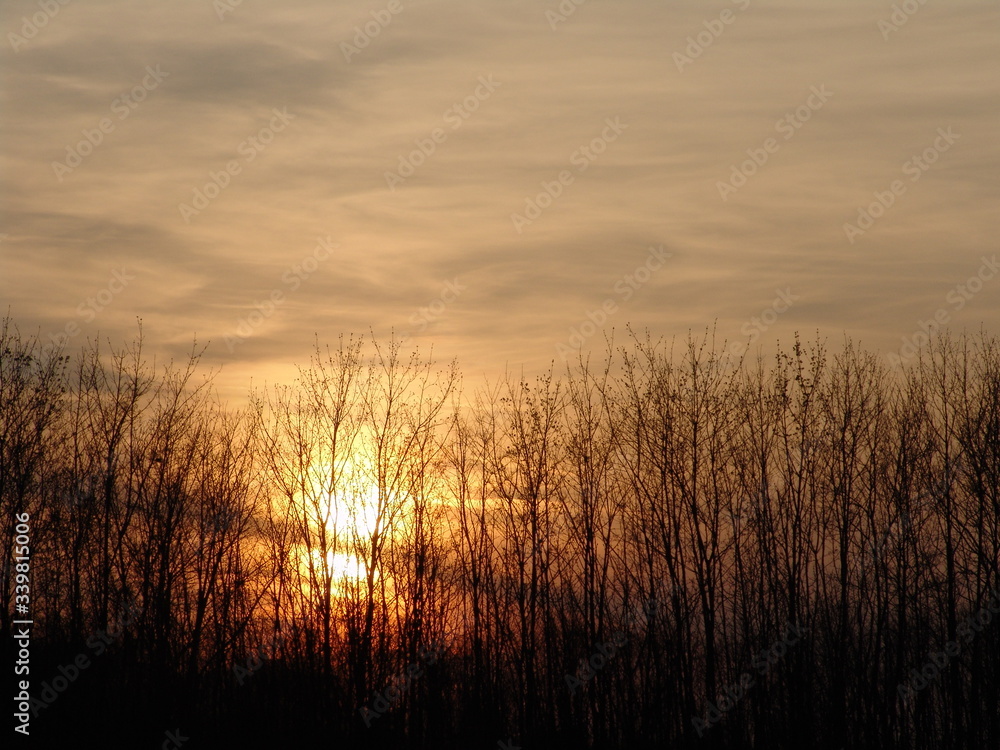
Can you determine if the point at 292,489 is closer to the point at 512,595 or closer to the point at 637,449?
the point at 512,595

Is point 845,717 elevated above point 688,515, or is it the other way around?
point 688,515

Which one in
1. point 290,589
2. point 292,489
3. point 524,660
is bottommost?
point 524,660

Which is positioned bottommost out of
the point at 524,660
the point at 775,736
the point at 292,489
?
the point at 775,736

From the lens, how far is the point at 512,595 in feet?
98.7

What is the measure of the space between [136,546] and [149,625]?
2.64 meters

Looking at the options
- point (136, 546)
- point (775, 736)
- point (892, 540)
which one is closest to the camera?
point (775, 736)

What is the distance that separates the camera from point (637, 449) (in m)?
29.1

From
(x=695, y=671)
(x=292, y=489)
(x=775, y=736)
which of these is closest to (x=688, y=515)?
(x=695, y=671)

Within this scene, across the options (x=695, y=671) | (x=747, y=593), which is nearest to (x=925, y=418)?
(x=747, y=593)

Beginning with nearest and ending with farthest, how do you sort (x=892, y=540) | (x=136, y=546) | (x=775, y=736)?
(x=775, y=736) < (x=892, y=540) < (x=136, y=546)

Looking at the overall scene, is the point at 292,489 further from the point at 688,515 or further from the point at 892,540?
the point at 892,540

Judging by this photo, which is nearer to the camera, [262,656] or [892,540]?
[892,540]

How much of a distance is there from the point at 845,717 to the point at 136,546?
20.2m

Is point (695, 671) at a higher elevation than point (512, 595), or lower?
lower
